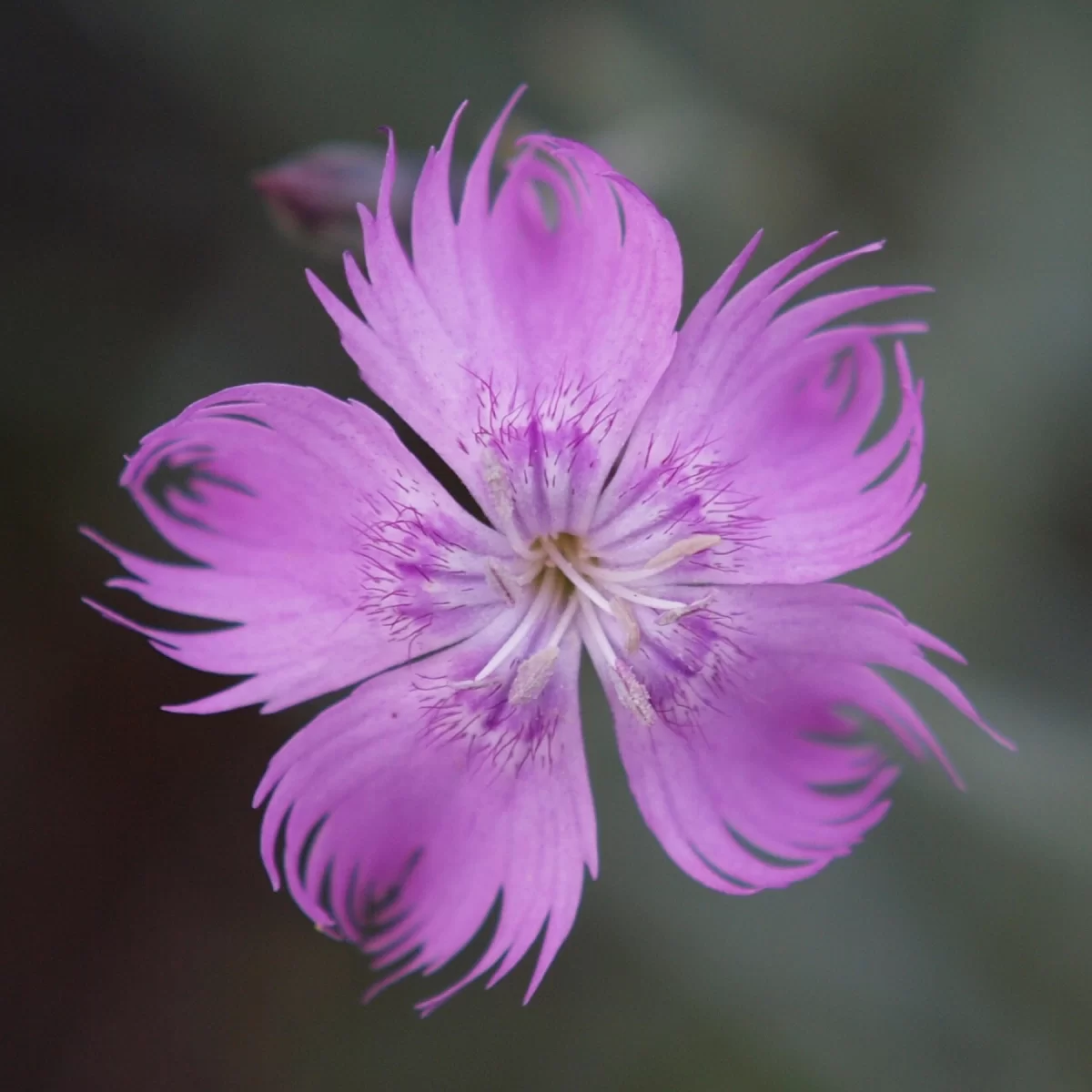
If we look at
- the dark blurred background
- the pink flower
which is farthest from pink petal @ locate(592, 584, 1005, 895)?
the dark blurred background

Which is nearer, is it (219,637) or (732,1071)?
(219,637)

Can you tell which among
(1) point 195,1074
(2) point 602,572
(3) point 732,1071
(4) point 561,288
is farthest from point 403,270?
(1) point 195,1074

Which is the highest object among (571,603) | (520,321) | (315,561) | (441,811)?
(520,321)

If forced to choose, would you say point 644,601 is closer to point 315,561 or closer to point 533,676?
point 533,676

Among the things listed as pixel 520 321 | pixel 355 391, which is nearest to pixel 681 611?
pixel 520 321

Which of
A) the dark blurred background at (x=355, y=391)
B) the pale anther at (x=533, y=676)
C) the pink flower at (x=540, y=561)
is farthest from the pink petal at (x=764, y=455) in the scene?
the dark blurred background at (x=355, y=391)

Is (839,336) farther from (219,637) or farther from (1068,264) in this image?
(1068,264)
